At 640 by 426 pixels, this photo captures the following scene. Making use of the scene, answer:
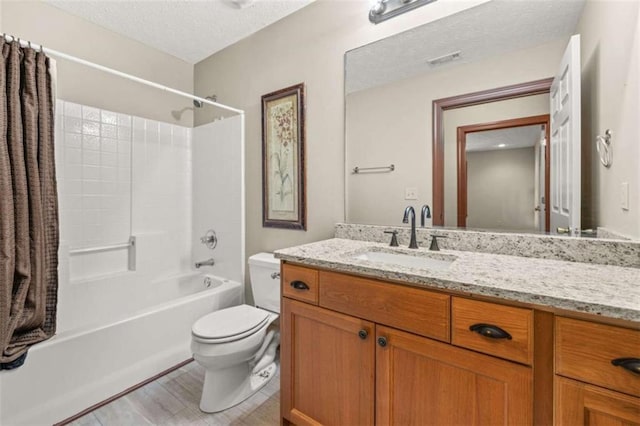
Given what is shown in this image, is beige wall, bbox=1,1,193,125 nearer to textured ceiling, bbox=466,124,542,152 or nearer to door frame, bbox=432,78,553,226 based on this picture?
door frame, bbox=432,78,553,226

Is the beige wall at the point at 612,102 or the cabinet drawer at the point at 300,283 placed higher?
the beige wall at the point at 612,102

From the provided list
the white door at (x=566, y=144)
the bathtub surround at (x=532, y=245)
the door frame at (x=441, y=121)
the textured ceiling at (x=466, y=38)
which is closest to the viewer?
the bathtub surround at (x=532, y=245)

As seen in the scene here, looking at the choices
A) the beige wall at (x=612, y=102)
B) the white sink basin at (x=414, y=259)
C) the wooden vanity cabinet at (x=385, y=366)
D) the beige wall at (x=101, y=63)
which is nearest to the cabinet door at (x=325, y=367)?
the wooden vanity cabinet at (x=385, y=366)

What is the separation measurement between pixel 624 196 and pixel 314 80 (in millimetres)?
1656

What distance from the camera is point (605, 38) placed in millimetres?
1066

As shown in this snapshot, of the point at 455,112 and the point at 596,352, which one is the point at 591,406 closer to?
the point at 596,352

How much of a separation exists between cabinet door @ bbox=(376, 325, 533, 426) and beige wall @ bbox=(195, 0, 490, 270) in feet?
3.25

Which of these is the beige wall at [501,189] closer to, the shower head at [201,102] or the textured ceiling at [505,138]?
the textured ceiling at [505,138]

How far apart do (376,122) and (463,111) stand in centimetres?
46

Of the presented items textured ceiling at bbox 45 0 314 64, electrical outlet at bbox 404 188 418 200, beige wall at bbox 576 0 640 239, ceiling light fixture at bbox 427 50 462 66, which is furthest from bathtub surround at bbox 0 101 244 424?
beige wall at bbox 576 0 640 239

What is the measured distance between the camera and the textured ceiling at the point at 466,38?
4.07 ft

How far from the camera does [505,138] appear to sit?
4.31 feet

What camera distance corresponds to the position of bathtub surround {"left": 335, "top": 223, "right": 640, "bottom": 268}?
103 centimetres

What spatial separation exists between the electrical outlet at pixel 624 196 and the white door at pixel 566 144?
16cm
